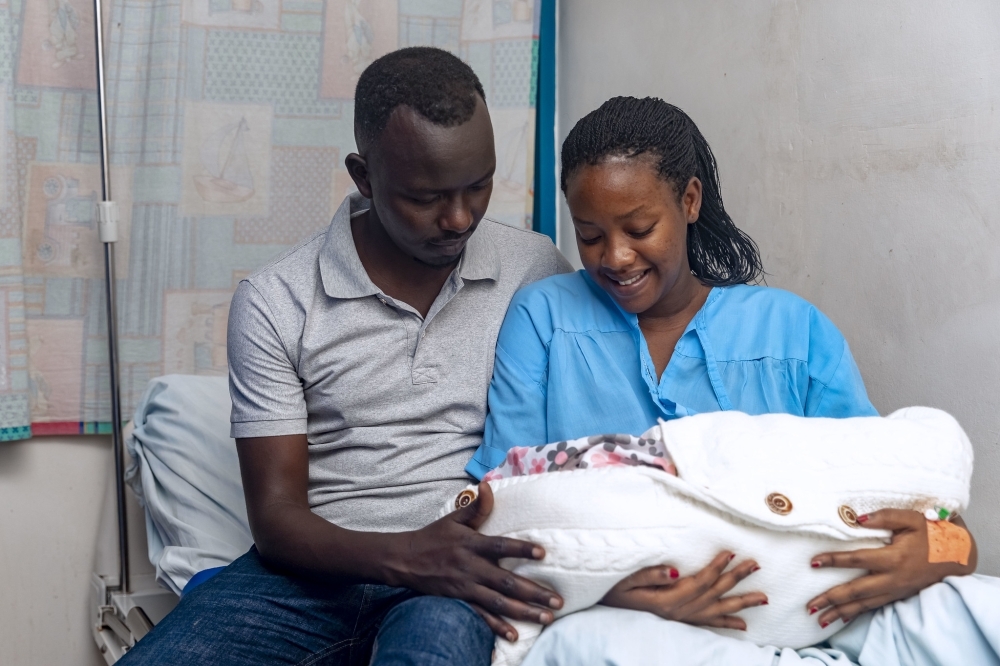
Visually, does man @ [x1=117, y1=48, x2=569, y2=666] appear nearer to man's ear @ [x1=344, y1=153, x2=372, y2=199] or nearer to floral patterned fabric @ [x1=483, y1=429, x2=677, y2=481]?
man's ear @ [x1=344, y1=153, x2=372, y2=199]

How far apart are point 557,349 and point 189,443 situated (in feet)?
3.19

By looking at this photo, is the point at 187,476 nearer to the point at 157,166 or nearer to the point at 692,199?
the point at 157,166

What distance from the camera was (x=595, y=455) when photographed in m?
1.28

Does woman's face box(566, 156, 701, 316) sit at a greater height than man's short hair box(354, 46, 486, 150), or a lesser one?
lesser

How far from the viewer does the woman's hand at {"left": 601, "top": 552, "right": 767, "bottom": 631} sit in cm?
118

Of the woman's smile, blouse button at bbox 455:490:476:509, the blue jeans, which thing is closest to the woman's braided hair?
the woman's smile

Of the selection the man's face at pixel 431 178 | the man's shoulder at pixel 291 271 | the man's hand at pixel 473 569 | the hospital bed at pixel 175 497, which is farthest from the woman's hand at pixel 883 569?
the hospital bed at pixel 175 497

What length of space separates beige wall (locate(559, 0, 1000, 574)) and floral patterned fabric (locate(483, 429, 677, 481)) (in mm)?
578

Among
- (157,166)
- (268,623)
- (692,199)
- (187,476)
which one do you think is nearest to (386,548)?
(268,623)

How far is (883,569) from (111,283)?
1.77 metres

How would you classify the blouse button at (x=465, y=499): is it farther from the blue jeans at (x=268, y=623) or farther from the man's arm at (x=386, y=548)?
the blue jeans at (x=268, y=623)

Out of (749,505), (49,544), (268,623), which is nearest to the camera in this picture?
(749,505)

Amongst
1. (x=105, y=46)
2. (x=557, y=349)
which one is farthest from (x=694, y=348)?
(x=105, y=46)

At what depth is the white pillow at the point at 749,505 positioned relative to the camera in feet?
3.85
